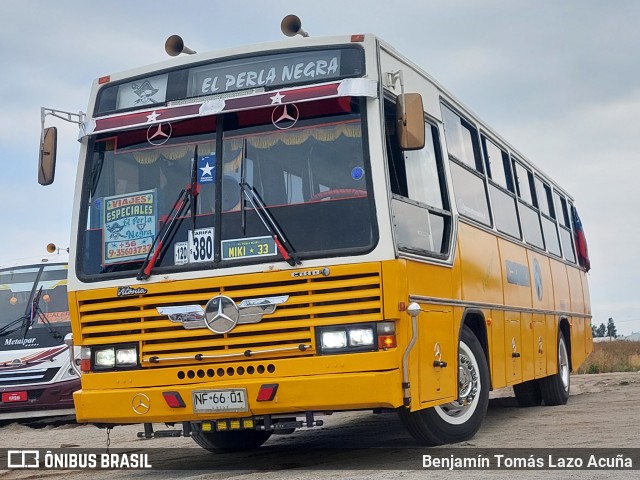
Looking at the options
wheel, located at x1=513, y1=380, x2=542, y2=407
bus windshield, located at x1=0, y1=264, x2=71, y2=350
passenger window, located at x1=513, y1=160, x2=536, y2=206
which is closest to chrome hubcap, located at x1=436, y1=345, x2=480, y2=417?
passenger window, located at x1=513, y1=160, x2=536, y2=206

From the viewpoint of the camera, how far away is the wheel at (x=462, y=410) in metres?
8.98

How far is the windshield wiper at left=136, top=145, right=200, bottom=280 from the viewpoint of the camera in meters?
8.53

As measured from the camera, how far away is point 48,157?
361 inches

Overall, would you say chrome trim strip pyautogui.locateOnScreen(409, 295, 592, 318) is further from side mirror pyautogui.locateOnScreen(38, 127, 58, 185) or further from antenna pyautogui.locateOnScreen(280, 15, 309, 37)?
side mirror pyautogui.locateOnScreen(38, 127, 58, 185)

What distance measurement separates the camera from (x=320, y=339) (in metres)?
7.98

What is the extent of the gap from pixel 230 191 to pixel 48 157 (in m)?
1.80

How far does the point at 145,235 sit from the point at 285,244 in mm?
1320

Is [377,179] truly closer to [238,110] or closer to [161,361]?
[238,110]

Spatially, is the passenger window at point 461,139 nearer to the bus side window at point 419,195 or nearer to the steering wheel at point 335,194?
the bus side window at point 419,195

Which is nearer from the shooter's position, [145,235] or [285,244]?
[285,244]

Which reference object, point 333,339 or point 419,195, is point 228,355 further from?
point 419,195

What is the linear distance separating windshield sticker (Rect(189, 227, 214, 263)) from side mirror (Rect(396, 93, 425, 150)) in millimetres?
1696

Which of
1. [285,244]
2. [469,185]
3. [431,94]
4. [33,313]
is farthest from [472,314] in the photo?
[33,313]

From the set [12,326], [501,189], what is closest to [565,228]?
[501,189]
